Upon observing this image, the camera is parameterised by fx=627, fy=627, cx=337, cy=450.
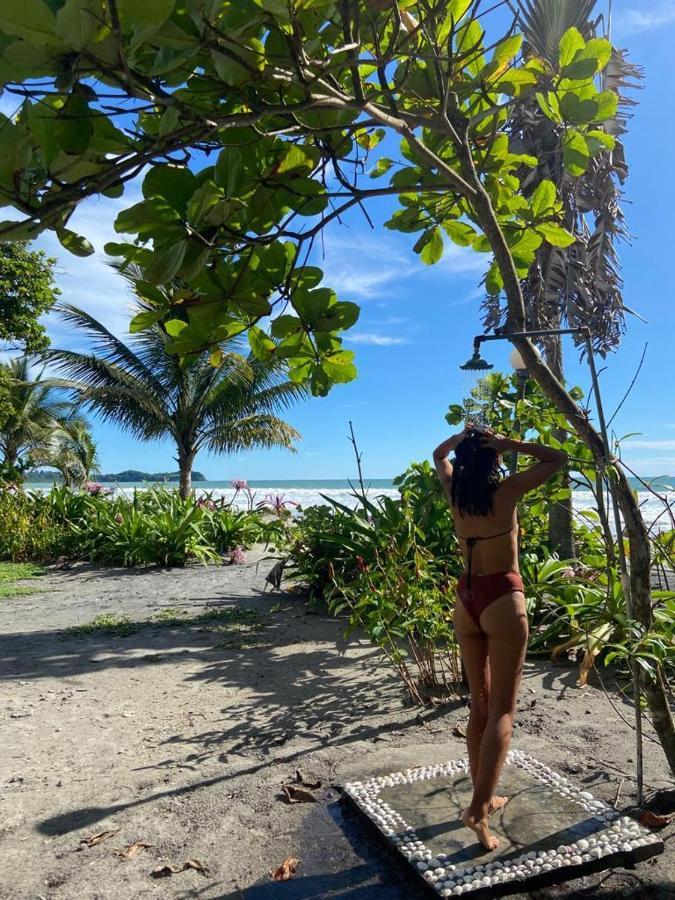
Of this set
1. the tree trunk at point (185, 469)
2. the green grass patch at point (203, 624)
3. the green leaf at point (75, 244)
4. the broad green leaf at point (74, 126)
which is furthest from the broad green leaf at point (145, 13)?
the tree trunk at point (185, 469)

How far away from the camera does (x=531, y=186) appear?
12125 mm

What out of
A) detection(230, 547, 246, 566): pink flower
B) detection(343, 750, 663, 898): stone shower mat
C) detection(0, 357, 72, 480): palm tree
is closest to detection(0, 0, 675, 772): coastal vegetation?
detection(343, 750, 663, 898): stone shower mat

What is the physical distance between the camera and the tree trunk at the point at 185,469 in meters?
16.3

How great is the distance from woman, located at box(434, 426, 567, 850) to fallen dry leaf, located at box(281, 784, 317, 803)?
0.82 metres

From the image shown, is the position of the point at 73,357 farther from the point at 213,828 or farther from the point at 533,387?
the point at 213,828

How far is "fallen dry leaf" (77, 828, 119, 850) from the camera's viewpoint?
253 centimetres

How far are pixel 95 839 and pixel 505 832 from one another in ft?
5.39

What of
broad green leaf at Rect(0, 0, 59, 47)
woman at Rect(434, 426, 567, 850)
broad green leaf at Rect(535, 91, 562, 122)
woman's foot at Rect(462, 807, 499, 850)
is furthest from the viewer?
woman at Rect(434, 426, 567, 850)

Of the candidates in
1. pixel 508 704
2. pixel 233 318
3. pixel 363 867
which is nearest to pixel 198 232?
pixel 233 318

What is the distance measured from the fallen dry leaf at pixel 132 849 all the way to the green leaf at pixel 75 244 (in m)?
2.23

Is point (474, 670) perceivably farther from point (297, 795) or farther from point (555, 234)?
point (555, 234)

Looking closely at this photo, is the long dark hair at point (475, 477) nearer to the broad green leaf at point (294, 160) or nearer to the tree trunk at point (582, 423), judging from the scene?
the tree trunk at point (582, 423)

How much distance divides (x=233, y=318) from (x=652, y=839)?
2460mm

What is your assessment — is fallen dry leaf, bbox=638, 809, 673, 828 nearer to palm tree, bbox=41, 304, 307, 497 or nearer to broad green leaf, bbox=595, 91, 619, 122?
broad green leaf, bbox=595, 91, 619, 122
